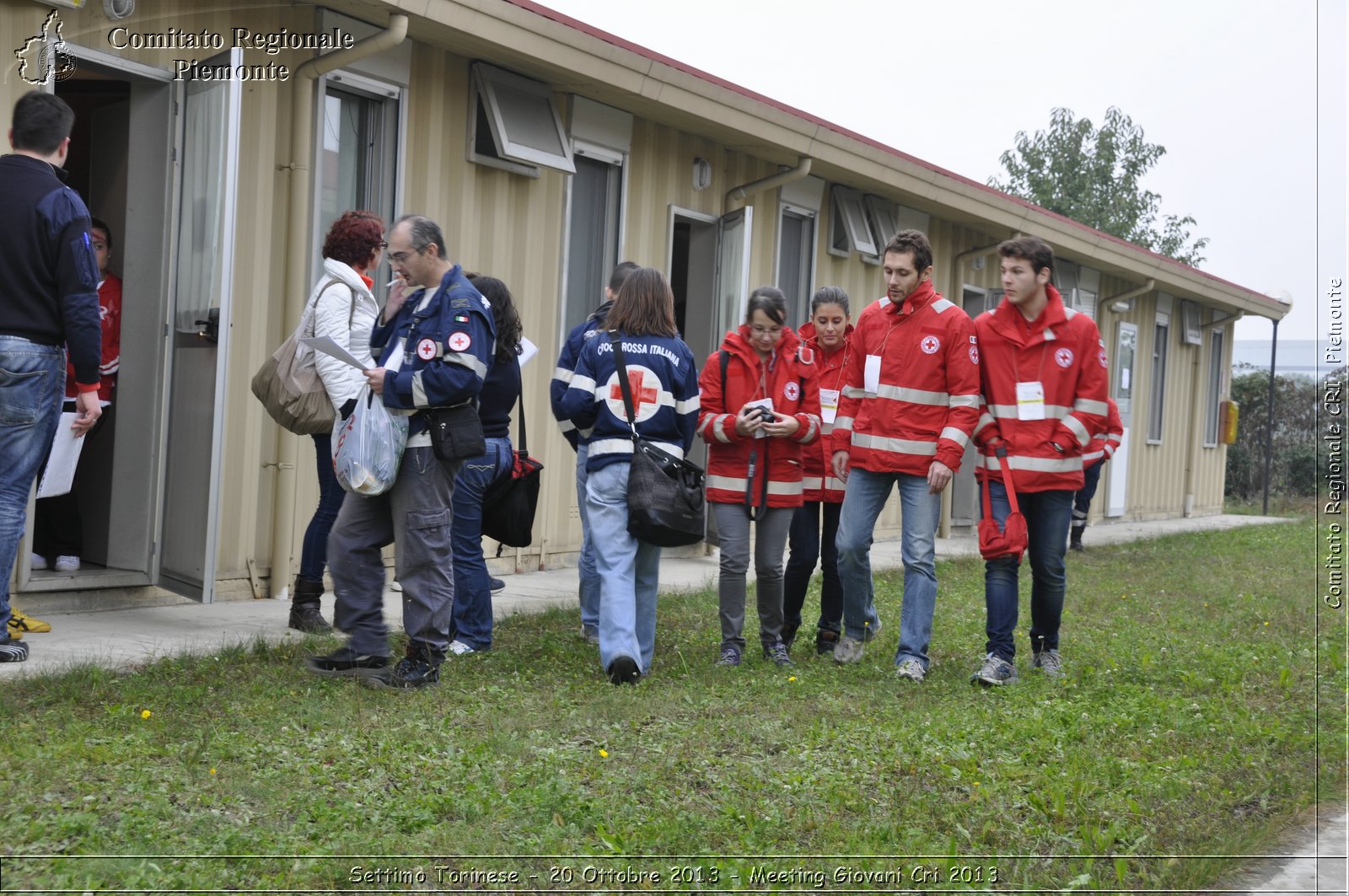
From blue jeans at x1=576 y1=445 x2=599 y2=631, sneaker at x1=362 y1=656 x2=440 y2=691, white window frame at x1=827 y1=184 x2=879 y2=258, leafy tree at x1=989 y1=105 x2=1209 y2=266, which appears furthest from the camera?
leafy tree at x1=989 y1=105 x2=1209 y2=266

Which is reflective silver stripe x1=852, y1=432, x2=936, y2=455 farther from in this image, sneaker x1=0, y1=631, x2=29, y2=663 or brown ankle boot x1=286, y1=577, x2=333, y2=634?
sneaker x1=0, y1=631, x2=29, y2=663

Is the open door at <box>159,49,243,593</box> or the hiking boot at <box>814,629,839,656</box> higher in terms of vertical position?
the open door at <box>159,49,243,593</box>

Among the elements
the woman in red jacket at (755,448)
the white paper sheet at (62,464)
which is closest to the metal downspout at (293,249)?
the white paper sheet at (62,464)

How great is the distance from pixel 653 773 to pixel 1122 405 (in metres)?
16.3

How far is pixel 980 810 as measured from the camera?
14.1ft

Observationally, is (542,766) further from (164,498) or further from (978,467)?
(164,498)

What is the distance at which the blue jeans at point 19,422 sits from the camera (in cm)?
539

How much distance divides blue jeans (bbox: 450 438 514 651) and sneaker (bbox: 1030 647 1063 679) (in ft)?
8.84

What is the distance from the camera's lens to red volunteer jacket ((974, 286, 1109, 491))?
6.26m

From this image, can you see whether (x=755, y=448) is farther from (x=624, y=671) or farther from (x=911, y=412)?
(x=624, y=671)

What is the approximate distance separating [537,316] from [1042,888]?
6.73 meters

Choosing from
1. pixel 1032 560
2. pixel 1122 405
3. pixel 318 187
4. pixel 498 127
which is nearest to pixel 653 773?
pixel 1032 560

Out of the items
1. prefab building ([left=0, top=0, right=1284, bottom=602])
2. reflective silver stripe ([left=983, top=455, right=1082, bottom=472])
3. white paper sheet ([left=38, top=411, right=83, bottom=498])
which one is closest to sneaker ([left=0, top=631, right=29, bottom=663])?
prefab building ([left=0, top=0, right=1284, bottom=602])

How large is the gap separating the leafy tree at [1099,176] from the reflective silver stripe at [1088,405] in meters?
43.8
